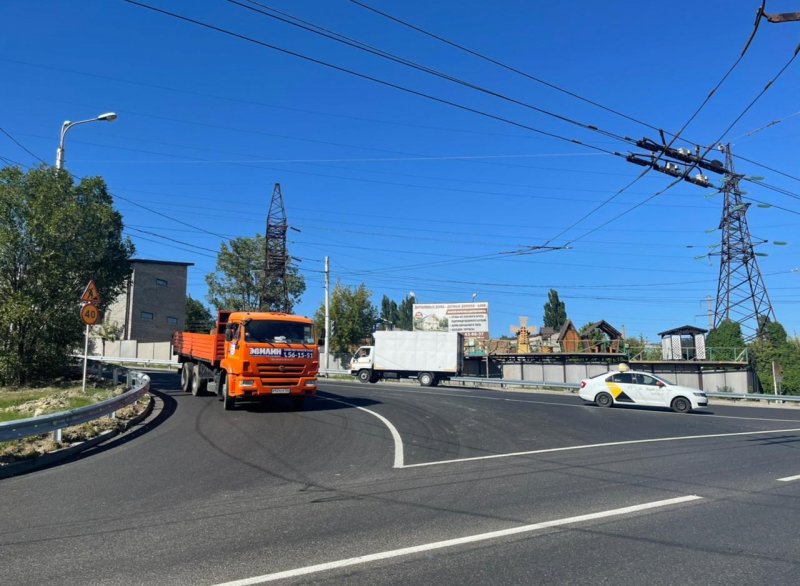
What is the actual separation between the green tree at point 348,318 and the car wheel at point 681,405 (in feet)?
131

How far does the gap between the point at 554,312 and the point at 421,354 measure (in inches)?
2021

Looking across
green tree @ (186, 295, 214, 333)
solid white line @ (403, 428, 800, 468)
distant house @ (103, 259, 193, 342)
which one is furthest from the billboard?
solid white line @ (403, 428, 800, 468)

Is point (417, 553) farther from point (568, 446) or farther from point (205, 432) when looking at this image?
point (205, 432)

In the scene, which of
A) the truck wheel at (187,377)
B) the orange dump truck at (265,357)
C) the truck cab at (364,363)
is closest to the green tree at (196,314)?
the truck cab at (364,363)

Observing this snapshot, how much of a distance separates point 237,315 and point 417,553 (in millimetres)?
12695

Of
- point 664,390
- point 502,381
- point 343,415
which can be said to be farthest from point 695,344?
point 343,415

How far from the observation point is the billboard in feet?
185

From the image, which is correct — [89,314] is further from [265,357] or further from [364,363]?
[364,363]

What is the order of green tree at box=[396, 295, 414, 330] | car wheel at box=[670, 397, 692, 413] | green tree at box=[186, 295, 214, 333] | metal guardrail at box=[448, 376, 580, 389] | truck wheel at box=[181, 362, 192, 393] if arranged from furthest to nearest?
green tree at box=[396, 295, 414, 330] < green tree at box=[186, 295, 214, 333] < metal guardrail at box=[448, 376, 580, 389] < truck wheel at box=[181, 362, 192, 393] < car wheel at box=[670, 397, 692, 413]

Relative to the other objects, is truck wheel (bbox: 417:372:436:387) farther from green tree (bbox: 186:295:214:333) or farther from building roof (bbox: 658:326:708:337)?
green tree (bbox: 186:295:214:333)

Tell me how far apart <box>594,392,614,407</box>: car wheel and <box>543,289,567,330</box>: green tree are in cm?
6238

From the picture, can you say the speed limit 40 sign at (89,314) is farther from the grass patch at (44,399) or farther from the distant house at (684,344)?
the distant house at (684,344)

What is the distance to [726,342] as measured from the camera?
122 feet

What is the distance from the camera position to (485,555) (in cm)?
487
